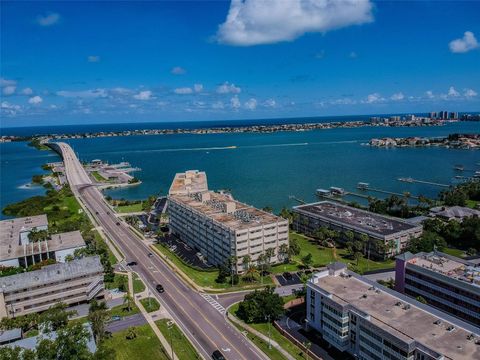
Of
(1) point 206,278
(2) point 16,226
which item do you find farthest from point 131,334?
(2) point 16,226

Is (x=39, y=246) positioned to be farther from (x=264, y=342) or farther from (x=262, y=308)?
(x=264, y=342)

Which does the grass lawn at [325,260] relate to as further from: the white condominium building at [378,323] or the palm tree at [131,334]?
the palm tree at [131,334]

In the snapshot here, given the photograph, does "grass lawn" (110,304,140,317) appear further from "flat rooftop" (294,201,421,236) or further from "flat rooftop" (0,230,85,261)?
"flat rooftop" (294,201,421,236)

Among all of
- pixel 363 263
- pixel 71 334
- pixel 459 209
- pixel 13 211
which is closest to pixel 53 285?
pixel 71 334

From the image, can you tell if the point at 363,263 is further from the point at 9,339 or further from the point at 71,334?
the point at 9,339

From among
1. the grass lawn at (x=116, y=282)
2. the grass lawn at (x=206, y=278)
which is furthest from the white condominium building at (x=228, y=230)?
the grass lawn at (x=116, y=282)

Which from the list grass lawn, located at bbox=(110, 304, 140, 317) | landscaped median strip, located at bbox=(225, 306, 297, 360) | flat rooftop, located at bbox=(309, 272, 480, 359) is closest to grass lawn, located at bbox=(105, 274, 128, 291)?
grass lawn, located at bbox=(110, 304, 140, 317)

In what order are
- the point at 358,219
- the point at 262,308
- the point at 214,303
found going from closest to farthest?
the point at 262,308
the point at 214,303
the point at 358,219
